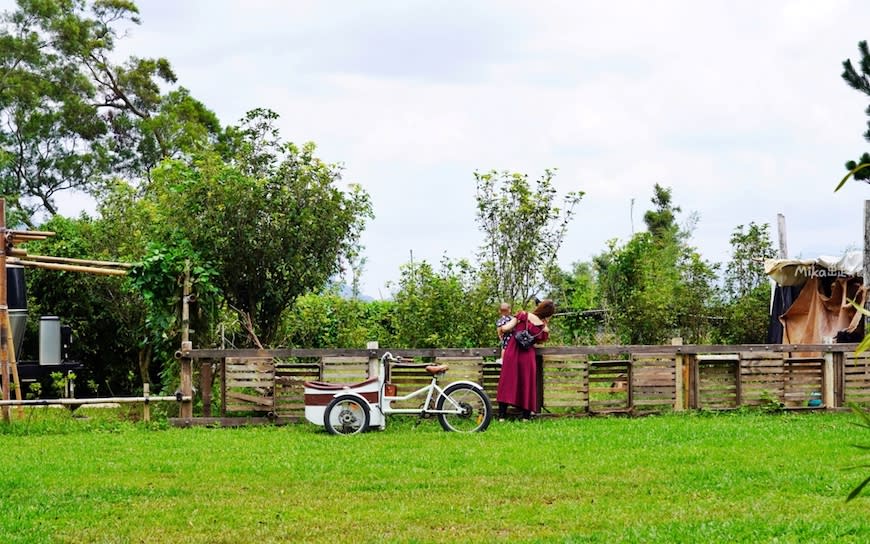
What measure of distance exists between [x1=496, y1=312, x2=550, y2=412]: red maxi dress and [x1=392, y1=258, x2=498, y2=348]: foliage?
11.6 ft

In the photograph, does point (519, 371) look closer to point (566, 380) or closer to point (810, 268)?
point (566, 380)

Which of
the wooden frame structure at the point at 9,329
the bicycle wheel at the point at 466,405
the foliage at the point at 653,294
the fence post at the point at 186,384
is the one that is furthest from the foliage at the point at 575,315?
the wooden frame structure at the point at 9,329

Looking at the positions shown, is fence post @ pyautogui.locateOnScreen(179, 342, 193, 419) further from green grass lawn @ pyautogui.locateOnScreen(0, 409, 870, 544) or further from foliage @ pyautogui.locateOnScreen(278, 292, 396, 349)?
foliage @ pyautogui.locateOnScreen(278, 292, 396, 349)

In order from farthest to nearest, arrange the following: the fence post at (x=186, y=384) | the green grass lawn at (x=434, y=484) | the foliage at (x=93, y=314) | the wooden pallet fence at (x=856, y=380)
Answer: the foliage at (x=93, y=314) < the wooden pallet fence at (x=856, y=380) < the fence post at (x=186, y=384) < the green grass lawn at (x=434, y=484)

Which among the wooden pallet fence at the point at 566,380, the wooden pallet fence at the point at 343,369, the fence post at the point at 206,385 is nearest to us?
the fence post at the point at 206,385

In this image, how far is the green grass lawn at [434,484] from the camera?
7242 millimetres

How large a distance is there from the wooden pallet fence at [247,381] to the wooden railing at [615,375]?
0.04ft

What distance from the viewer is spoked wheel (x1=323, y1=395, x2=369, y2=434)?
12.7 m

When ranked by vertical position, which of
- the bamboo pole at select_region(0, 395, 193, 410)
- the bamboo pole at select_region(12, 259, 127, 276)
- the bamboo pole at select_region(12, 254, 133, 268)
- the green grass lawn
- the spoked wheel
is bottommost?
the green grass lawn

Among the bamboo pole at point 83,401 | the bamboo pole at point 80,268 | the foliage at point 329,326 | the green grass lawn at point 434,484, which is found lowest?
the green grass lawn at point 434,484

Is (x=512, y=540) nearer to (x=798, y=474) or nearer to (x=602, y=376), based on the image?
(x=798, y=474)

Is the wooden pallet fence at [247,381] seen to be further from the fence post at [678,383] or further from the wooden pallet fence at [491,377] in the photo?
the fence post at [678,383]

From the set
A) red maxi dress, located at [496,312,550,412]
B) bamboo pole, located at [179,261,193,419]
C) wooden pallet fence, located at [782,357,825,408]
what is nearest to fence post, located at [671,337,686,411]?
wooden pallet fence, located at [782,357,825,408]

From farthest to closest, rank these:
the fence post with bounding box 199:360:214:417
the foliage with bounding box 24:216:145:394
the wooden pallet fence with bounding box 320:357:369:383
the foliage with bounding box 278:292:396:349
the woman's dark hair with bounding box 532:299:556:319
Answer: the foliage with bounding box 278:292:396:349, the foliage with bounding box 24:216:145:394, the woman's dark hair with bounding box 532:299:556:319, the wooden pallet fence with bounding box 320:357:369:383, the fence post with bounding box 199:360:214:417
